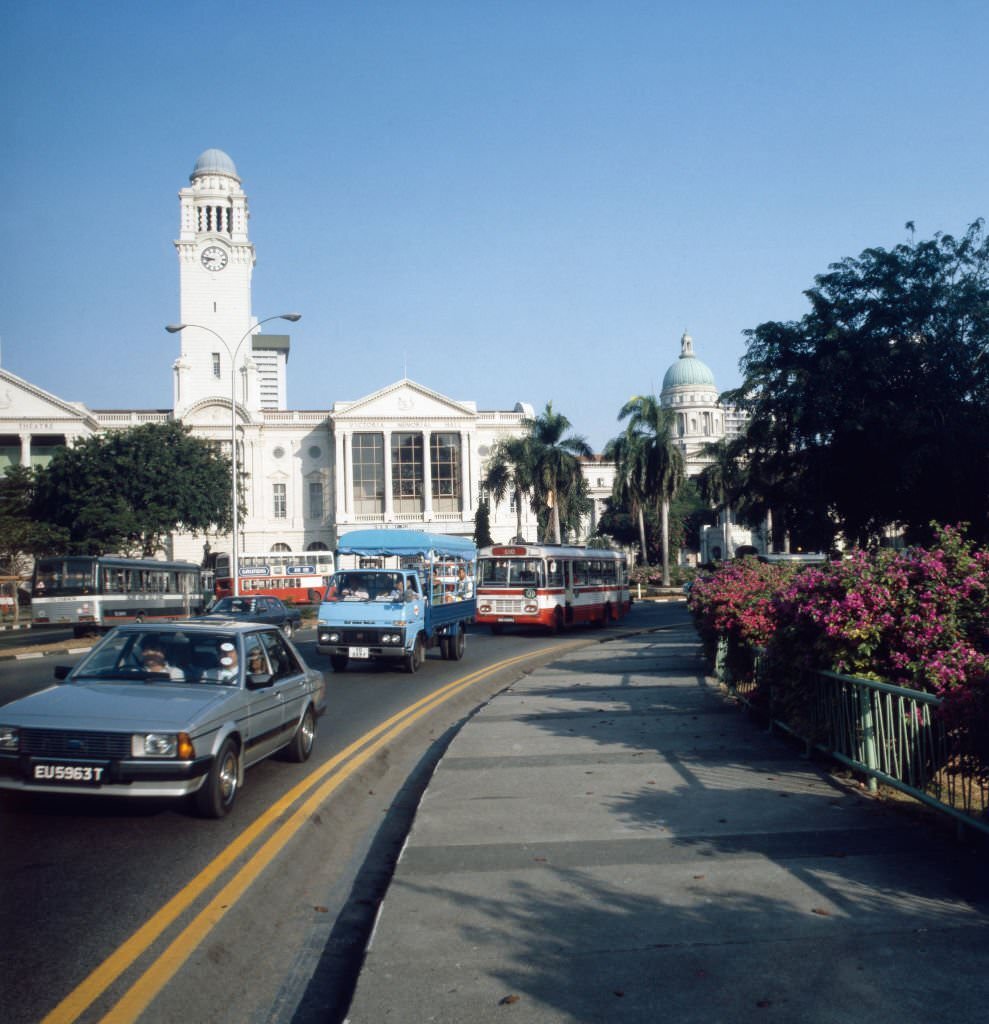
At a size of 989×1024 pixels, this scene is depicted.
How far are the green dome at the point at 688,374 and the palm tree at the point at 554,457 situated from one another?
88806 mm

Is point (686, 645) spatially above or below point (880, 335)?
below

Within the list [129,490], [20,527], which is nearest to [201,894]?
[20,527]

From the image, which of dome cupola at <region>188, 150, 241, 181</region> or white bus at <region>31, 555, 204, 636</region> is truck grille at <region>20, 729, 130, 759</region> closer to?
white bus at <region>31, 555, 204, 636</region>

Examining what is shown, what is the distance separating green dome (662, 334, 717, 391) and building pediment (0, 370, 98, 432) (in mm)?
92472

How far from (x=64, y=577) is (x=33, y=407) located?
50.7 m

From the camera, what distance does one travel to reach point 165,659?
337 inches

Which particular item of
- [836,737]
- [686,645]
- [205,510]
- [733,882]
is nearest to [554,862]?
[733,882]

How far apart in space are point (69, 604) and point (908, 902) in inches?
1270

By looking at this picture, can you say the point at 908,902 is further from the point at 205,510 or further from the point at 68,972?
the point at 205,510

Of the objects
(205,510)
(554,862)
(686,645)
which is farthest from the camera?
(205,510)

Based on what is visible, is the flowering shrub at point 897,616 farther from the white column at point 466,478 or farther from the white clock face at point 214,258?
the white clock face at point 214,258

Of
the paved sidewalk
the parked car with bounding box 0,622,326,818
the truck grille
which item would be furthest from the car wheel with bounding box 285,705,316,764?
the truck grille

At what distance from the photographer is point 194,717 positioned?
7320 millimetres

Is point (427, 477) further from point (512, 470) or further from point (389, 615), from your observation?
point (389, 615)
